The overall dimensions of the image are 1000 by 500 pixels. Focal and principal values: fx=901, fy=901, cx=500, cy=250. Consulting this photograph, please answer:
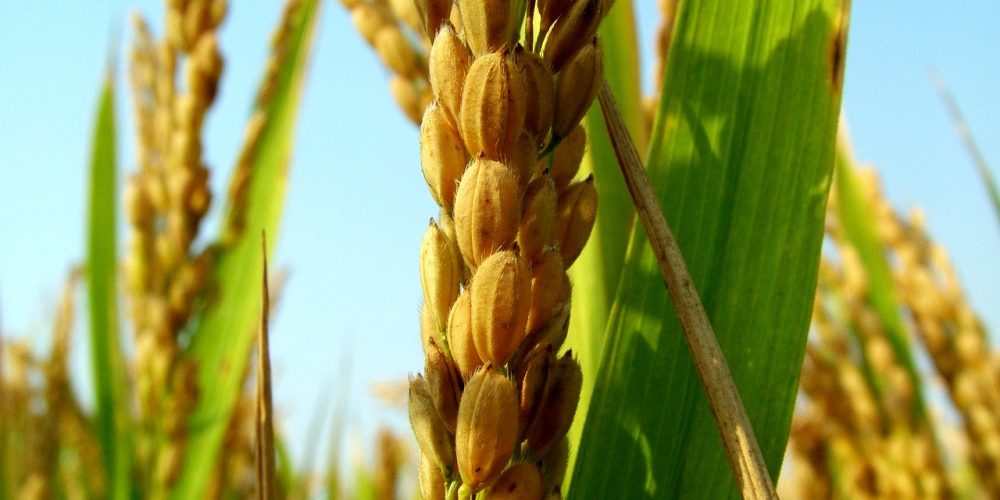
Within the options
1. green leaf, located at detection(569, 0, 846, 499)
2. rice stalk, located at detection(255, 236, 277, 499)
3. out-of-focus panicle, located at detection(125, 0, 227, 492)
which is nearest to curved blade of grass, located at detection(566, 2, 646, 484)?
green leaf, located at detection(569, 0, 846, 499)

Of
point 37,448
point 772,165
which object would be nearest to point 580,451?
point 772,165

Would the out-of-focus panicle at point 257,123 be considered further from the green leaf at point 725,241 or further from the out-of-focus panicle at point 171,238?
the green leaf at point 725,241

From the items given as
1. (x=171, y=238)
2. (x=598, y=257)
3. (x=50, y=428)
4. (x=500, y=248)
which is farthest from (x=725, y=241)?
(x=50, y=428)

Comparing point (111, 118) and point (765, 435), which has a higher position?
point (111, 118)

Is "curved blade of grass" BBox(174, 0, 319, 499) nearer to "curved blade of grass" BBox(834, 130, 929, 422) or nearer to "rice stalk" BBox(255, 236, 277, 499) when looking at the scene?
"rice stalk" BBox(255, 236, 277, 499)

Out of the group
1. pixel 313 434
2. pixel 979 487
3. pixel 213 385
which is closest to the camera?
pixel 213 385

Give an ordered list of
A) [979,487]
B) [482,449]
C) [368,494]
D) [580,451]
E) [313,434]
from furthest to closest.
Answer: [368,494]
[313,434]
[979,487]
[580,451]
[482,449]

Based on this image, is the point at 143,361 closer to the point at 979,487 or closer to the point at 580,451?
the point at 580,451

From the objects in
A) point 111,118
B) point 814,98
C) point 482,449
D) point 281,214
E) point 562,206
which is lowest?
point 482,449
